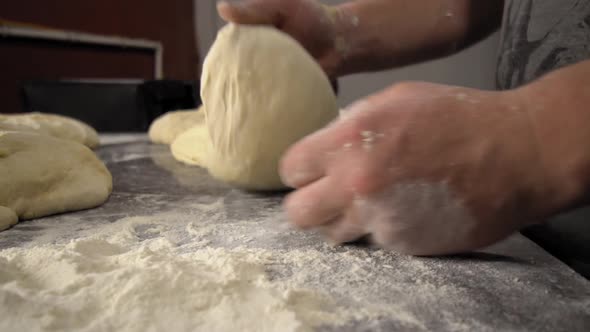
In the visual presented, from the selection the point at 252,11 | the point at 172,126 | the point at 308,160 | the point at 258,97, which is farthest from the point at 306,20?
the point at 172,126

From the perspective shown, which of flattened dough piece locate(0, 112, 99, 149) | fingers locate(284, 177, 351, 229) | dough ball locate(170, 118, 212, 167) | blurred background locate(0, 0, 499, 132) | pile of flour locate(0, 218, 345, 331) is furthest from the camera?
blurred background locate(0, 0, 499, 132)

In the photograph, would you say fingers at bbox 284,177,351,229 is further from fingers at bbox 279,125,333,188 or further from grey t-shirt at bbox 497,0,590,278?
grey t-shirt at bbox 497,0,590,278

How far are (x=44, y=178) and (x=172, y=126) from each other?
1.00 metres

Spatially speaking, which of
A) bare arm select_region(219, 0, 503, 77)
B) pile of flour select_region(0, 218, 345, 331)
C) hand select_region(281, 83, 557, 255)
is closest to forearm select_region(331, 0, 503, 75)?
bare arm select_region(219, 0, 503, 77)

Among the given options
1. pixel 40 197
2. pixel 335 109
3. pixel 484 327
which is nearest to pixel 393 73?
pixel 335 109

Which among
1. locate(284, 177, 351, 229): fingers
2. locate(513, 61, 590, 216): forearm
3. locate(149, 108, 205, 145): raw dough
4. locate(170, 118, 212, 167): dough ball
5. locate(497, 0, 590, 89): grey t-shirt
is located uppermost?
locate(497, 0, 590, 89): grey t-shirt

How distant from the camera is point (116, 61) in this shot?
340cm

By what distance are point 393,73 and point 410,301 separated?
373cm

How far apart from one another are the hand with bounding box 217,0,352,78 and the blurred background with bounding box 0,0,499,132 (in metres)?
1.55

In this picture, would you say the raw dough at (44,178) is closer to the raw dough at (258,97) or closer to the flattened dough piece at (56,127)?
the raw dough at (258,97)

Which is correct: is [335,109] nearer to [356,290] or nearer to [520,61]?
[520,61]

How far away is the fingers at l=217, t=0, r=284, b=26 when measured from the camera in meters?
1.00

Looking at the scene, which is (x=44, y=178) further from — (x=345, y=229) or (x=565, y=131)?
(x=565, y=131)

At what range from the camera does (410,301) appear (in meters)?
0.55
